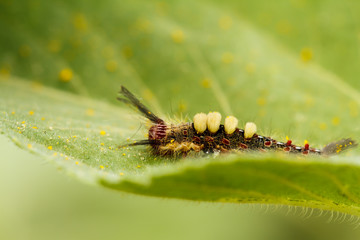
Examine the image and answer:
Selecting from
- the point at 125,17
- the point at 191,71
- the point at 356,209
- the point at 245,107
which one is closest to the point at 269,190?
the point at 356,209

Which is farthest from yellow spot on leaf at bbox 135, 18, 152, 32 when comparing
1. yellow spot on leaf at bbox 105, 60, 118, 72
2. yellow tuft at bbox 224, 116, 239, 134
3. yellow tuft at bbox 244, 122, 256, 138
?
yellow tuft at bbox 244, 122, 256, 138

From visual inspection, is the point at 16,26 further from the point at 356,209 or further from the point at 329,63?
the point at 356,209

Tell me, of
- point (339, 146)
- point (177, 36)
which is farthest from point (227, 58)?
point (339, 146)

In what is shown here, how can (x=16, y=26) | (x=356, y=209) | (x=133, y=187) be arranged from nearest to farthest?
(x=133, y=187)
(x=356, y=209)
(x=16, y=26)

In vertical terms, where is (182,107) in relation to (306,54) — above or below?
below

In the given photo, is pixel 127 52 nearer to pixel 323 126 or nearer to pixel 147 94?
pixel 147 94
